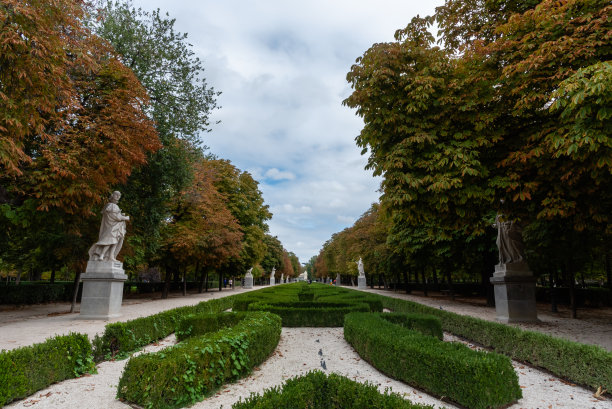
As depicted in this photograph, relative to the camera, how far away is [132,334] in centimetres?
695

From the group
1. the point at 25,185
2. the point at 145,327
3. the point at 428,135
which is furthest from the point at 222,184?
the point at 428,135

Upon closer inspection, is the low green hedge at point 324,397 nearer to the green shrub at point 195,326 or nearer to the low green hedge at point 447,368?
the low green hedge at point 447,368

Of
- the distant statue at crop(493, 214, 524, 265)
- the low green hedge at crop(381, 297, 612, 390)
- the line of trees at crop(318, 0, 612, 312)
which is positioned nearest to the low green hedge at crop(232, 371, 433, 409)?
the low green hedge at crop(381, 297, 612, 390)

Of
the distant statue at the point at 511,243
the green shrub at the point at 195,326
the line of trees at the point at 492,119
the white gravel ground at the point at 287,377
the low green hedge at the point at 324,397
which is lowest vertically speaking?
the white gravel ground at the point at 287,377

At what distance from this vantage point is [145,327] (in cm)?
764

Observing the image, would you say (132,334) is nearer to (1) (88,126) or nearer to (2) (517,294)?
(1) (88,126)

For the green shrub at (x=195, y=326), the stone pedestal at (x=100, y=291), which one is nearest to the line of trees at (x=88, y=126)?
the stone pedestal at (x=100, y=291)

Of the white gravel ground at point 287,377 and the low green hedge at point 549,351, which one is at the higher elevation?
the low green hedge at point 549,351

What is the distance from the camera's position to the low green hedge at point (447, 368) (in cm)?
418

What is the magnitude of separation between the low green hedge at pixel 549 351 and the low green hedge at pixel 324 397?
380 centimetres

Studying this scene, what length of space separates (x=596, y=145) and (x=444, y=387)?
14.2ft

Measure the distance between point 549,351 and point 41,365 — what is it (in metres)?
8.52

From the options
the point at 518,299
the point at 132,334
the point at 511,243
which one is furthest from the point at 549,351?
the point at 132,334

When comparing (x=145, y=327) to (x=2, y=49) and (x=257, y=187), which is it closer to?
(x=2, y=49)
